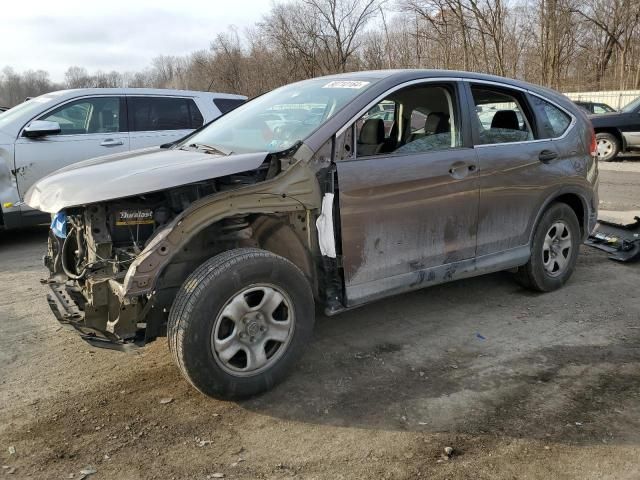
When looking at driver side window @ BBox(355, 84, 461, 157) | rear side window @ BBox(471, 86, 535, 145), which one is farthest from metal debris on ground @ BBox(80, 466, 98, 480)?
rear side window @ BBox(471, 86, 535, 145)

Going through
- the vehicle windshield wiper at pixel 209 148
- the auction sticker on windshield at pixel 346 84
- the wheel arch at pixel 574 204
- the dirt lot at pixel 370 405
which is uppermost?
the auction sticker on windshield at pixel 346 84

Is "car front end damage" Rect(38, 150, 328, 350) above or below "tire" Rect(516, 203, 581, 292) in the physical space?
above

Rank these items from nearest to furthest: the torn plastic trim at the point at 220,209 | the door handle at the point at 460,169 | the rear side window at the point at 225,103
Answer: the torn plastic trim at the point at 220,209 < the door handle at the point at 460,169 < the rear side window at the point at 225,103

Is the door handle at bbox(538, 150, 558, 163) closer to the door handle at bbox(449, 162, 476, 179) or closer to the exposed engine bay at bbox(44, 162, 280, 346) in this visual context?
the door handle at bbox(449, 162, 476, 179)

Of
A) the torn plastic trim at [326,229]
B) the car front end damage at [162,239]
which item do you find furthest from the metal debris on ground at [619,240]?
the car front end damage at [162,239]

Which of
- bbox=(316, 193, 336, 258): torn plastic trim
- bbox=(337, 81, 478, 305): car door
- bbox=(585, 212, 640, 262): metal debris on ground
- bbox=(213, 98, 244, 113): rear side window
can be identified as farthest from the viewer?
bbox=(213, 98, 244, 113): rear side window

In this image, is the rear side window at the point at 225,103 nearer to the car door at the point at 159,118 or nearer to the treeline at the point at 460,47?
the car door at the point at 159,118

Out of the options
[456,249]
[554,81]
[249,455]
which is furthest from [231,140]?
[554,81]

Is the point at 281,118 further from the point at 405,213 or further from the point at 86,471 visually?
the point at 86,471

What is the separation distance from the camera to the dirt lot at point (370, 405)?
270 cm

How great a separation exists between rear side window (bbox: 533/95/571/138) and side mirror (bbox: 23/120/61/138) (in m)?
5.37

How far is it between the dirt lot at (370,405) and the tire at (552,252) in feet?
Answer: 1.01

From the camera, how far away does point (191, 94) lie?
8211 millimetres

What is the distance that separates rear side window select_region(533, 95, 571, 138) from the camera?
4.82 m
